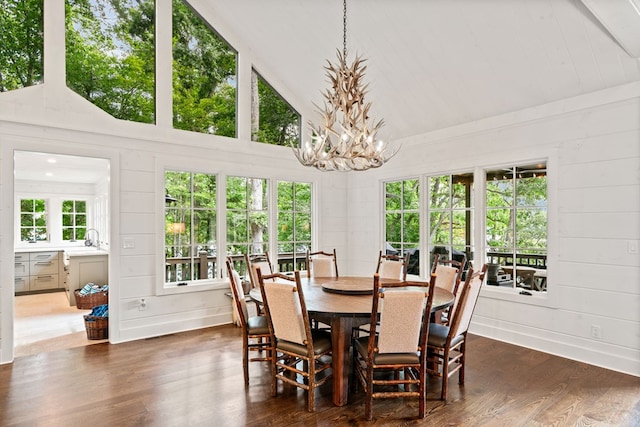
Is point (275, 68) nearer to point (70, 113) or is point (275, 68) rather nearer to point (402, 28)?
point (402, 28)

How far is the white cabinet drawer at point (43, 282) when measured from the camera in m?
6.63

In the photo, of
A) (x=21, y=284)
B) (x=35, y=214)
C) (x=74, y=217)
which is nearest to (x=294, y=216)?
(x=21, y=284)

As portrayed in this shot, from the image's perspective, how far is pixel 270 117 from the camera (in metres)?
5.48

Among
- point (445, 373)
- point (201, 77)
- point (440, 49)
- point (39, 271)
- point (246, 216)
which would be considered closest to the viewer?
point (445, 373)

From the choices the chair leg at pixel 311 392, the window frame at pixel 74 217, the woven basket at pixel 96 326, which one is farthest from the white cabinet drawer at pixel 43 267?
the chair leg at pixel 311 392

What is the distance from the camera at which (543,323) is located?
3859mm

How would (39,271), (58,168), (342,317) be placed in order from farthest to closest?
(39,271), (58,168), (342,317)

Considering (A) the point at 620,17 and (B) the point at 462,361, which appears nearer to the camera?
(A) the point at 620,17

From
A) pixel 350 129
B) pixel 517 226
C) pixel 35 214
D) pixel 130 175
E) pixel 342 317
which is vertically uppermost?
pixel 350 129

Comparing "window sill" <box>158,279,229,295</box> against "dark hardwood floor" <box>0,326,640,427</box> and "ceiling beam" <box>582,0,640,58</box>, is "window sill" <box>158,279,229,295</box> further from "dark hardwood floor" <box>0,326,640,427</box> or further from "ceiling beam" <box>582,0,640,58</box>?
"ceiling beam" <box>582,0,640,58</box>

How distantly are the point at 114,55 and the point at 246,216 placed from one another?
2.52m

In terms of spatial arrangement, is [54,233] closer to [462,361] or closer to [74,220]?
[74,220]

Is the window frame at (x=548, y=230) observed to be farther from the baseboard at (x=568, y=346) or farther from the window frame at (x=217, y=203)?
the window frame at (x=217, y=203)

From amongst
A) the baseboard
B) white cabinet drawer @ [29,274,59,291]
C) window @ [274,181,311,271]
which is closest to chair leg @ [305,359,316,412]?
the baseboard
